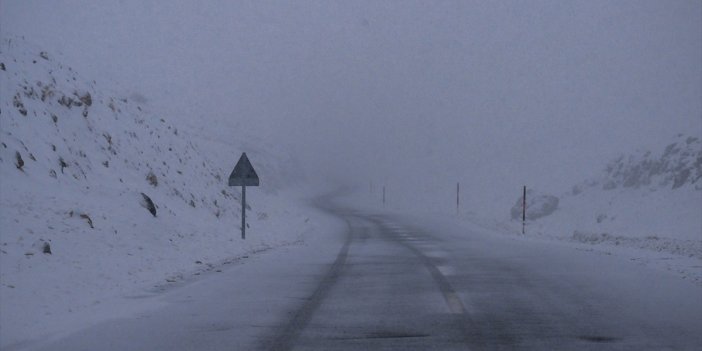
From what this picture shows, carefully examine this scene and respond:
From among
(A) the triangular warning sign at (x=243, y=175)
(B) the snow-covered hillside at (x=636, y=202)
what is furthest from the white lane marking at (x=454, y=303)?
(B) the snow-covered hillside at (x=636, y=202)

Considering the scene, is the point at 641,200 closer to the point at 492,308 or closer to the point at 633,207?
the point at 633,207

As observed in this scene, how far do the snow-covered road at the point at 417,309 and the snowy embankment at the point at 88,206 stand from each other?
1.25 metres

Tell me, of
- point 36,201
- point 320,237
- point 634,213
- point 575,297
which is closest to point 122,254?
point 36,201

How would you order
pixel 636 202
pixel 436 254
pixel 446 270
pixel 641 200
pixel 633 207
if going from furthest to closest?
1. pixel 636 202
2. pixel 641 200
3. pixel 633 207
4. pixel 436 254
5. pixel 446 270

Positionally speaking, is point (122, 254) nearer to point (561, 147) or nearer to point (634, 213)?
point (634, 213)

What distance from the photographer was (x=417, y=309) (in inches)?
376

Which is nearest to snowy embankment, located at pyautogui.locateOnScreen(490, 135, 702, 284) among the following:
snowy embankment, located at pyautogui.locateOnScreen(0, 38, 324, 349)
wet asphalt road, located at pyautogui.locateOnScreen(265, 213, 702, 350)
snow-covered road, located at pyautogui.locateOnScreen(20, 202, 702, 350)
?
wet asphalt road, located at pyautogui.locateOnScreen(265, 213, 702, 350)

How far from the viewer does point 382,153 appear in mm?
158250

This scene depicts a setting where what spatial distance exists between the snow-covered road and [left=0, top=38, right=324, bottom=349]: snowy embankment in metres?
1.25

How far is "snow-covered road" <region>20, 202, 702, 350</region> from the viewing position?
7.52 m

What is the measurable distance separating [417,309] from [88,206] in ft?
29.9

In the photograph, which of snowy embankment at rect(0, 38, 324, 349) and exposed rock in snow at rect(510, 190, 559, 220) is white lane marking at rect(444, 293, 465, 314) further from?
exposed rock in snow at rect(510, 190, 559, 220)

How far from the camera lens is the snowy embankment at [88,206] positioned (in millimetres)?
10484

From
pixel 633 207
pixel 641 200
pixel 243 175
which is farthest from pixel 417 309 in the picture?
pixel 641 200
